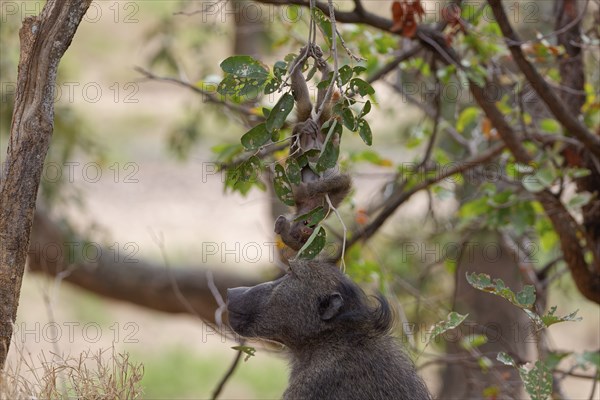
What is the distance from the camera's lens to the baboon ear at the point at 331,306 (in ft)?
11.8

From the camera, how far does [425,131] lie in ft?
18.6

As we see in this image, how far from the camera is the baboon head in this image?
3643mm

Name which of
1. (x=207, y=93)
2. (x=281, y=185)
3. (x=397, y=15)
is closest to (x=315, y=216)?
(x=281, y=185)

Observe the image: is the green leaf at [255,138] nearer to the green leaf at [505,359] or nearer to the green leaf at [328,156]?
the green leaf at [328,156]

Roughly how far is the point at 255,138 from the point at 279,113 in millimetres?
129

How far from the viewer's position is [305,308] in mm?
3646

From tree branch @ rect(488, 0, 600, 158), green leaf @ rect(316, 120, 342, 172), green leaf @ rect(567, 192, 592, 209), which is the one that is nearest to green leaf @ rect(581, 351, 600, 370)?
green leaf @ rect(567, 192, 592, 209)

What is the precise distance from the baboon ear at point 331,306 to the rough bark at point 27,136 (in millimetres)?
1239

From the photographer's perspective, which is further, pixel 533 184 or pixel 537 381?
pixel 533 184

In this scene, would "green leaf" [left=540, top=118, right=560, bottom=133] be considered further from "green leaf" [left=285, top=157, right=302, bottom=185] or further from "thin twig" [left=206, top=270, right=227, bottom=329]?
"green leaf" [left=285, top=157, right=302, bottom=185]

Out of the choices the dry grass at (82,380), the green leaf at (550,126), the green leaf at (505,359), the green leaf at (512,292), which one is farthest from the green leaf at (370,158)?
the dry grass at (82,380)

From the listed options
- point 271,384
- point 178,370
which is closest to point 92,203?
point 178,370

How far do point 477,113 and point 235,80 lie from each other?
2750mm

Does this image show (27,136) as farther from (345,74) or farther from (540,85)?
(540,85)
